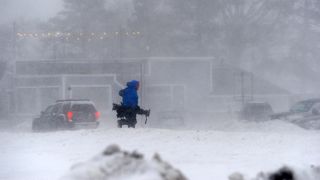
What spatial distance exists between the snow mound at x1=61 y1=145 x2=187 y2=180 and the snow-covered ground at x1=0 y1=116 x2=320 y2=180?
7.76 feet

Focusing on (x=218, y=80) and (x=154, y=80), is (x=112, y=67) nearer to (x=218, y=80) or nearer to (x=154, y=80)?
(x=154, y=80)

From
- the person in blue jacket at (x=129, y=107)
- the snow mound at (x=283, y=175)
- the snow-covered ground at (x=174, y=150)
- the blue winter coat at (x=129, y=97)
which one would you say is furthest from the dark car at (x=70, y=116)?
the snow mound at (x=283, y=175)

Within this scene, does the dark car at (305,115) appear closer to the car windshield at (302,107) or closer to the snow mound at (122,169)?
the car windshield at (302,107)

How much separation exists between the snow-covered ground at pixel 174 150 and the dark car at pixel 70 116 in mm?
7344

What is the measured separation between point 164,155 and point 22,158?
8.87ft

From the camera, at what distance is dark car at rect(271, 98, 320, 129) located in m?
24.7

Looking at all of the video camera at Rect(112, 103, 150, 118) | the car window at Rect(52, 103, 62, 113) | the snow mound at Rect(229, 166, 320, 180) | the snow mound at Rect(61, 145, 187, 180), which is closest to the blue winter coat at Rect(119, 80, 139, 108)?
the video camera at Rect(112, 103, 150, 118)

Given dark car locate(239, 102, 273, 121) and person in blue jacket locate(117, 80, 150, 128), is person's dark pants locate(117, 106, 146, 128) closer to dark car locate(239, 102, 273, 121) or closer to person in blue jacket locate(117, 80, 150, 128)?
person in blue jacket locate(117, 80, 150, 128)

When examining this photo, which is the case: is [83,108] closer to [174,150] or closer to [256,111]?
[174,150]

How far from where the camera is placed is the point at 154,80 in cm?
4722

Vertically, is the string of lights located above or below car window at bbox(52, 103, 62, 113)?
above

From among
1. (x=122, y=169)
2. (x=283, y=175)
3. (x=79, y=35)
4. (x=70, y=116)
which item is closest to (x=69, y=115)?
(x=70, y=116)

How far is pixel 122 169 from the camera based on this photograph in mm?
6223

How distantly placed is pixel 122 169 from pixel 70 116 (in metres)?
17.6
